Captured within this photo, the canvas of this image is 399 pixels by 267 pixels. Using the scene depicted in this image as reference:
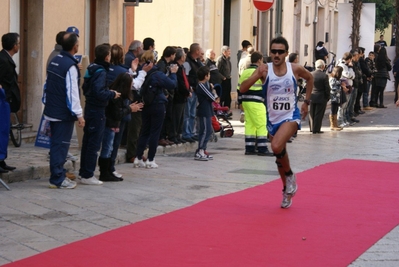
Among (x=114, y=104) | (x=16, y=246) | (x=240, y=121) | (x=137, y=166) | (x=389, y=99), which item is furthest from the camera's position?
(x=389, y=99)

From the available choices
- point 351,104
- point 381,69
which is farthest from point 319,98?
point 381,69

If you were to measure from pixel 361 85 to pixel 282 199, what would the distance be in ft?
53.9

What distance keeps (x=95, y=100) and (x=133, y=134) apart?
2.91m

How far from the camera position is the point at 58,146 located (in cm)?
1120

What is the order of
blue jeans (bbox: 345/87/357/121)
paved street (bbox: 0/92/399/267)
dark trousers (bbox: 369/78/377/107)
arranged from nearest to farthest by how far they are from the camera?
paved street (bbox: 0/92/399/267) < blue jeans (bbox: 345/87/357/121) < dark trousers (bbox: 369/78/377/107)

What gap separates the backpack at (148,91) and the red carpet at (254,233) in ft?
7.75

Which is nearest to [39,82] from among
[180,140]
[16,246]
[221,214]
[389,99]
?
[180,140]

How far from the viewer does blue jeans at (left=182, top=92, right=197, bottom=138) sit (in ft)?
56.9

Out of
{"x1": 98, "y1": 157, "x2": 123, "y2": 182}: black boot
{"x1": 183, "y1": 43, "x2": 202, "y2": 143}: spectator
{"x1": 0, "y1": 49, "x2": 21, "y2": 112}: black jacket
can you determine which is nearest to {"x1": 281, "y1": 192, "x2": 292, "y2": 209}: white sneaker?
{"x1": 98, "y1": 157, "x2": 123, "y2": 182}: black boot

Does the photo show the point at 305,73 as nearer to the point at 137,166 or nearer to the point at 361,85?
the point at 137,166

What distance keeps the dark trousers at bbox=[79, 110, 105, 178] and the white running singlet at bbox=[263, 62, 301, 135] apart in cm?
229

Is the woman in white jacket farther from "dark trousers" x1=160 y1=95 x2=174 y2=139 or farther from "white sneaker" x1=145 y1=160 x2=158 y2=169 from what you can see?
"white sneaker" x1=145 y1=160 x2=158 y2=169

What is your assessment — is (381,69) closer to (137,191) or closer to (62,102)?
(137,191)

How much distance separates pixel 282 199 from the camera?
1072 cm
